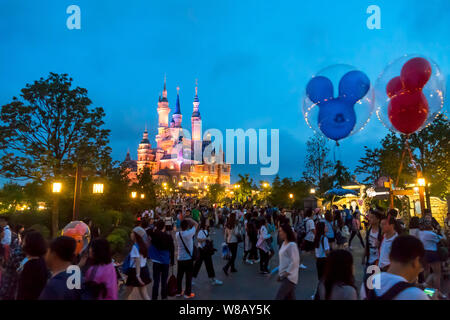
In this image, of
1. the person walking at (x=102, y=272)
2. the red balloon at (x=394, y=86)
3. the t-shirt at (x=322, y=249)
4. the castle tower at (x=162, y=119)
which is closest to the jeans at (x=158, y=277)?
the person walking at (x=102, y=272)

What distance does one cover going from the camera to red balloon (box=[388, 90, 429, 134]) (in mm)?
7008

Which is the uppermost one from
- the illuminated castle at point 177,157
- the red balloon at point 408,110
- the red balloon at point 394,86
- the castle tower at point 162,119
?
the castle tower at point 162,119

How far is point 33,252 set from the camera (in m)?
3.69

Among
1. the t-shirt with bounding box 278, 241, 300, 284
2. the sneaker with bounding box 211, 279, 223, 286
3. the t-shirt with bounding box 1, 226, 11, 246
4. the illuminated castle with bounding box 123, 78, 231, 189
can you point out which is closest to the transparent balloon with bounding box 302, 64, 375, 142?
the t-shirt with bounding box 278, 241, 300, 284

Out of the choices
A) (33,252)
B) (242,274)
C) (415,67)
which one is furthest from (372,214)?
(33,252)

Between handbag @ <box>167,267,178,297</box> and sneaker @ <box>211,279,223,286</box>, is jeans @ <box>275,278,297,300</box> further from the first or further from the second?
sneaker @ <box>211,279,223,286</box>

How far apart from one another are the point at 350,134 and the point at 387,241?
3.03 meters

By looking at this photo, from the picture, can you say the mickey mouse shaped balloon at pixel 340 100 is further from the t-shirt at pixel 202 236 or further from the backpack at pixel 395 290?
the backpack at pixel 395 290

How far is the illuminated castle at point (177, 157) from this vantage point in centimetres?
10025

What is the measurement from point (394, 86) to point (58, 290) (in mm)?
7632

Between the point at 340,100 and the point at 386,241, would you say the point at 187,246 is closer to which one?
the point at 386,241

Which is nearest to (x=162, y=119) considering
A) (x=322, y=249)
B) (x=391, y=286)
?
(x=322, y=249)

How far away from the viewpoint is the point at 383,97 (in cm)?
758
